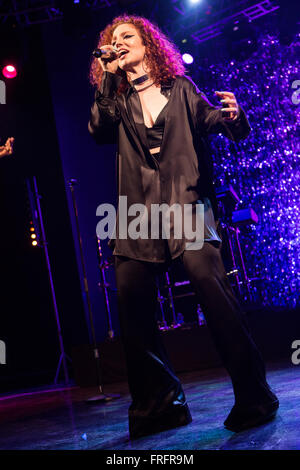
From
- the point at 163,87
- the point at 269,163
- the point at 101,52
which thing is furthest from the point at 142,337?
the point at 269,163

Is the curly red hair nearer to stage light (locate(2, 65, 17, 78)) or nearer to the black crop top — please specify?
the black crop top

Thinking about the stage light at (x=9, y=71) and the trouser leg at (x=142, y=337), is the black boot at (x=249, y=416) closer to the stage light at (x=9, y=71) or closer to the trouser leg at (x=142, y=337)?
the trouser leg at (x=142, y=337)

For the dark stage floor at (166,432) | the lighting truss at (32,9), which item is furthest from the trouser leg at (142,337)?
the lighting truss at (32,9)

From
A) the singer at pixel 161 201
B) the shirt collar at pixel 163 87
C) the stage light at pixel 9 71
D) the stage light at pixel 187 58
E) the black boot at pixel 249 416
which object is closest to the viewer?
the black boot at pixel 249 416

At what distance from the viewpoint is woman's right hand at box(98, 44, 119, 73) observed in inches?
101

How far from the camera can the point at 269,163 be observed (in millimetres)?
9008

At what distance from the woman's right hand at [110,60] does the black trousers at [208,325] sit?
0.97m

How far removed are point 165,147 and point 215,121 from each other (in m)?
0.25

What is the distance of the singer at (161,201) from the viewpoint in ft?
6.98

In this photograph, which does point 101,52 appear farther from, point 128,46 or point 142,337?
point 142,337

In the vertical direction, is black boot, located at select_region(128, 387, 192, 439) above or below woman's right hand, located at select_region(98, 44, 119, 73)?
below

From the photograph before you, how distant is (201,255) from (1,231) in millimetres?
5813

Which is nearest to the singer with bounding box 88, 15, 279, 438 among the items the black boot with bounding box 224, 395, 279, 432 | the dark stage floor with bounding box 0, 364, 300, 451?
the black boot with bounding box 224, 395, 279, 432
